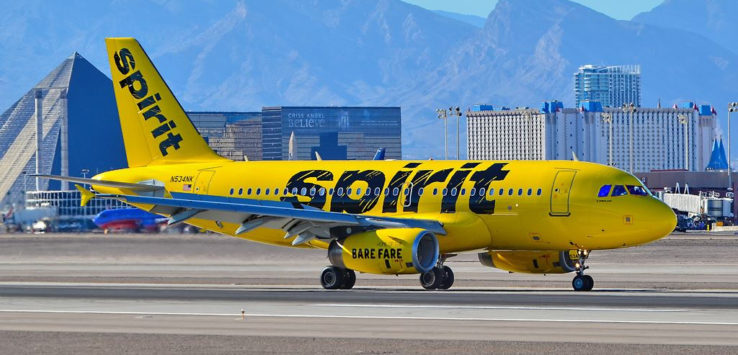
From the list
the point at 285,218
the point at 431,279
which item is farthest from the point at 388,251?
the point at 285,218

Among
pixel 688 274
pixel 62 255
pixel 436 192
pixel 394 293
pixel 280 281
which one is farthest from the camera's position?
pixel 62 255

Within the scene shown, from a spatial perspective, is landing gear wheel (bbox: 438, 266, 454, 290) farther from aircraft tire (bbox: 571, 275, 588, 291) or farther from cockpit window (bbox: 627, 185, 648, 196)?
cockpit window (bbox: 627, 185, 648, 196)

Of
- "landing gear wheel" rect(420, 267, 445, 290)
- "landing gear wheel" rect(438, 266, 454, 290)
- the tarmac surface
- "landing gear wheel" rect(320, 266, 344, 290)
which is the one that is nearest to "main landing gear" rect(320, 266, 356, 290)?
"landing gear wheel" rect(320, 266, 344, 290)

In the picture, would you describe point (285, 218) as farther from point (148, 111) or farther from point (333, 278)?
point (148, 111)

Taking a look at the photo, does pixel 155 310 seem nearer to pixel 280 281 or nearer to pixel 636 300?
pixel 636 300

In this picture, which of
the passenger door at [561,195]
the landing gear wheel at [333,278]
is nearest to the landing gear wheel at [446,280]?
the landing gear wheel at [333,278]

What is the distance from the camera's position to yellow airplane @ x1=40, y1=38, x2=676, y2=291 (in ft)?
164

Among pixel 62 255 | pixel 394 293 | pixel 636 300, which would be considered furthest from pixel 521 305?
pixel 62 255

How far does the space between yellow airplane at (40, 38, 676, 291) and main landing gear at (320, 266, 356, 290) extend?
35mm

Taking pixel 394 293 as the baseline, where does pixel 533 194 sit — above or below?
above

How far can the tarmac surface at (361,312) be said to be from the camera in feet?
105

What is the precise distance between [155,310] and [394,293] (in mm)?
10131

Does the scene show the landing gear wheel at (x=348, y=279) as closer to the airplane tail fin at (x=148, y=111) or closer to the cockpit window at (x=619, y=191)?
the cockpit window at (x=619, y=191)

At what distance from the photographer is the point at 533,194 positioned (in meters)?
51.2
